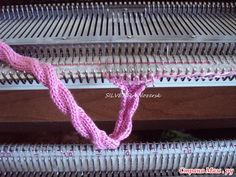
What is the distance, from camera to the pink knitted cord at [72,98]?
1.91 ft

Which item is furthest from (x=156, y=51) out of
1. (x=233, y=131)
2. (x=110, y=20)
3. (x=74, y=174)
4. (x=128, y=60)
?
(x=233, y=131)

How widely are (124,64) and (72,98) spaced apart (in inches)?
4.9

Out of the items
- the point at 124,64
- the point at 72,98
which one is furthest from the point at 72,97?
the point at 124,64

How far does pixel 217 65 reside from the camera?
0.63 m

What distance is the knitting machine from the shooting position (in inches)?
24.9

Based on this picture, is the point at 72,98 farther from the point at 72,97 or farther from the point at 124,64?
the point at 124,64

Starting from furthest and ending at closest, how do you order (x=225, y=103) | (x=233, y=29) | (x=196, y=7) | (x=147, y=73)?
(x=225, y=103) → (x=196, y=7) → (x=233, y=29) → (x=147, y=73)

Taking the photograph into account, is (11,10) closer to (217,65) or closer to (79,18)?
(79,18)

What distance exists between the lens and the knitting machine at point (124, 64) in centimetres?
63

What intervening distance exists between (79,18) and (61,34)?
14 cm

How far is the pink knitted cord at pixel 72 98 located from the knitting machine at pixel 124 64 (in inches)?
1.1

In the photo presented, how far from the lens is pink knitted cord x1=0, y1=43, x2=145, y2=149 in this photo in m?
0.58

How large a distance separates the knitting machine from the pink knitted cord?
0.09 feet

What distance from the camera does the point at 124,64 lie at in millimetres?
627
